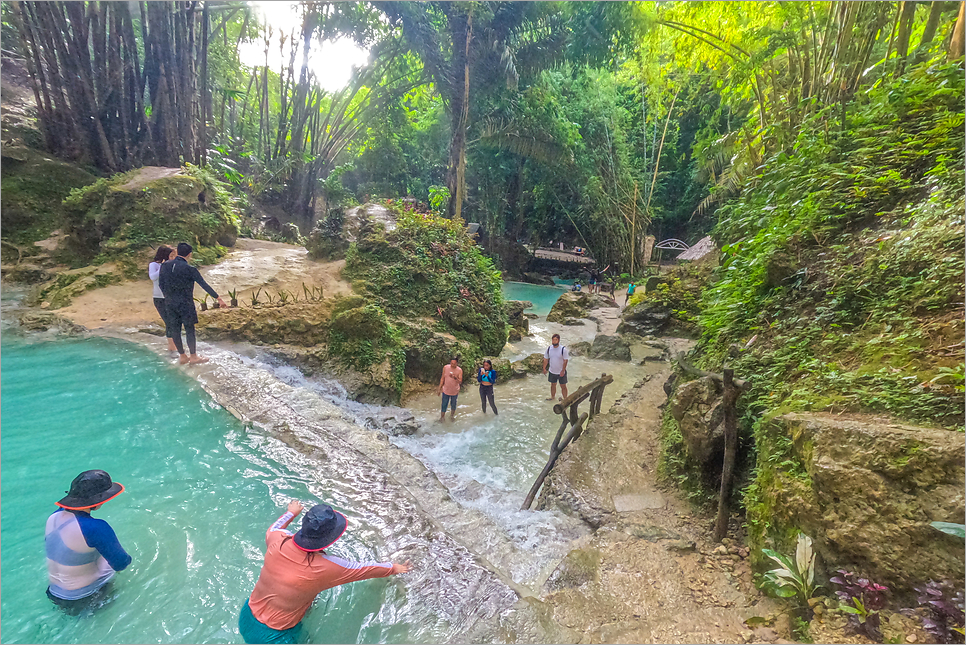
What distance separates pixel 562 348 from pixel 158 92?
1364 centimetres

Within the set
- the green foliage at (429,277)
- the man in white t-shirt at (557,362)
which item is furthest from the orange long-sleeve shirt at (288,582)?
the green foliage at (429,277)

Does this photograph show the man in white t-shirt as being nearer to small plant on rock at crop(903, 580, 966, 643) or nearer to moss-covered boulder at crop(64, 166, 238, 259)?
small plant on rock at crop(903, 580, 966, 643)

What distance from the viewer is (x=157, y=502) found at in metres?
3.47

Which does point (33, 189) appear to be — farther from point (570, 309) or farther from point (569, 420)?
point (570, 309)

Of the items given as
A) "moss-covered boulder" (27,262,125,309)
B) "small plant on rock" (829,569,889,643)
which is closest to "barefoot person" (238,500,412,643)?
"small plant on rock" (829,569,889,643)

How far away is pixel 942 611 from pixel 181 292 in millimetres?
7384

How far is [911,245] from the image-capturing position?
11.2 feet

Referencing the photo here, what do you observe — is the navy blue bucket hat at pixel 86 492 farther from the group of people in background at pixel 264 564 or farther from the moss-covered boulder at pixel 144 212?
the moss-covered boulder at pixel 144 212

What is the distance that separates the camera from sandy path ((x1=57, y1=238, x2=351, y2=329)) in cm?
755

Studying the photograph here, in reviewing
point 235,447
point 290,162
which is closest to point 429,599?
point 235,447

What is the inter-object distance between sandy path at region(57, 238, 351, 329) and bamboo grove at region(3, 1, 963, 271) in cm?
565

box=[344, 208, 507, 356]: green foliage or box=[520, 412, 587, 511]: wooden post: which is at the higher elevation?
box=[344, 208, 507, 356]: green foliage

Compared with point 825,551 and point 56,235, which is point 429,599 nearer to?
point 825,551

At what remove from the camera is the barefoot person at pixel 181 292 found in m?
5.48
